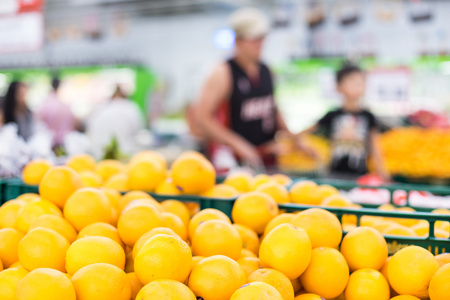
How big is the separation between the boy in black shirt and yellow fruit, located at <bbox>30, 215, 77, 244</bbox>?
297 cm

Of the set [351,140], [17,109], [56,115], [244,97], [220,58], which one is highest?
[220,58]

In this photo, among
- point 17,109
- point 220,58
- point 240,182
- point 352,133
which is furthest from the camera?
point 220,58

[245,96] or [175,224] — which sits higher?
[245,96]

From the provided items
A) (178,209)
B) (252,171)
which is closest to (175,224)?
(178,209)

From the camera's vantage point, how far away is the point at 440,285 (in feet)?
3.59

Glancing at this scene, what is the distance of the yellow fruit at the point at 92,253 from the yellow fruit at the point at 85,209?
215 mm

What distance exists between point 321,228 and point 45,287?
70 centimetres

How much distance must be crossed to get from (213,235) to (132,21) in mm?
10728

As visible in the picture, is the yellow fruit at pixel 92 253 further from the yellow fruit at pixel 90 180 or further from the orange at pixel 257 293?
the yellow fruit at pixel 90 180

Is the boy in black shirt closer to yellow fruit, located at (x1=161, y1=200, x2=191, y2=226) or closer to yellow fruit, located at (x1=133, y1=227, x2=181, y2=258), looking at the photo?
yellow fruit, located at (x1=161, y1=200, x2=191, y2=226)

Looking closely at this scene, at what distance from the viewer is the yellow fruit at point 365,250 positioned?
4.08 feet

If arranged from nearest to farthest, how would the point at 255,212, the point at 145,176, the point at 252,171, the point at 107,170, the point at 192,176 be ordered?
1. the point at 255,212
2. the point at 192,176
3. the point at 145,176
4. the point at 107,170
5. the point at 252,171

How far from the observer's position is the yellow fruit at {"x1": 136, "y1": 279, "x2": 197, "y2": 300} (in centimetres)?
96

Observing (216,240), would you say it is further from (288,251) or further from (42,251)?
Answer: (42,251)
